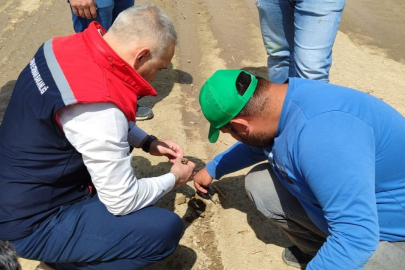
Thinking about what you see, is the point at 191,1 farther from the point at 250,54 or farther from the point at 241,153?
the point at 241,153

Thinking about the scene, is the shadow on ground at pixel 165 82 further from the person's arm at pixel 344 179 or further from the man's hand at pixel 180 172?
the person's arm at pixel 344 179

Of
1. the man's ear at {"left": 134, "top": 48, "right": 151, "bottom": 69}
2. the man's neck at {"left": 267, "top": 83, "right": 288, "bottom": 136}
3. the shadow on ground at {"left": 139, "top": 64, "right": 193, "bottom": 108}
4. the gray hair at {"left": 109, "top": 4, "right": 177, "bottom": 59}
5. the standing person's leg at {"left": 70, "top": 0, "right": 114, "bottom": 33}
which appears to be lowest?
the shadow on ground at {"left": 139, "top": 64, "right": 193, "bottom": 108}

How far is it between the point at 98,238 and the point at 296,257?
131cm

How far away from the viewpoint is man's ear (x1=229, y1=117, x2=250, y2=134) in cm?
216

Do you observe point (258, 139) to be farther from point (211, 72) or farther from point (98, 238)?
point (211, 72)

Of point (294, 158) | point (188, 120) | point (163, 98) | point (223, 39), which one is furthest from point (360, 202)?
point (223, 39)

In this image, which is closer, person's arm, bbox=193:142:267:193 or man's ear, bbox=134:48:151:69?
man's ear, bbox=134:48:151:69

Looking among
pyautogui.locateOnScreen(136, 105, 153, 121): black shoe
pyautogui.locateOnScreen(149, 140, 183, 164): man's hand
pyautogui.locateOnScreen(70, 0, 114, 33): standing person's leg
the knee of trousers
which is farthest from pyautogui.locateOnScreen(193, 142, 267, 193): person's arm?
pyautogui.locateOnScreen(70, 0, 114, 33): standing person's leg

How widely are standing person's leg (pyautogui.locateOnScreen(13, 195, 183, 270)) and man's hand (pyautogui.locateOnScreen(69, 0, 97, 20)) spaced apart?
1.84m

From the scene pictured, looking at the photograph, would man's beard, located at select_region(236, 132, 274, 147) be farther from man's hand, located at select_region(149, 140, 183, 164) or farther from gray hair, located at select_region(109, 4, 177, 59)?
man's hand, located at select_region(149, 140, 183, 164)

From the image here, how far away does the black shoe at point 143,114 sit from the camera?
173 inches

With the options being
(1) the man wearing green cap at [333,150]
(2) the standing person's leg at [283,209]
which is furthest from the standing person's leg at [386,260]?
(2) the standing person's leg at [283,209]

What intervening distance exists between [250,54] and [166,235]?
12.3 feet

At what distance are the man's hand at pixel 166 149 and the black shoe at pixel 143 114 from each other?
1.31 meters
